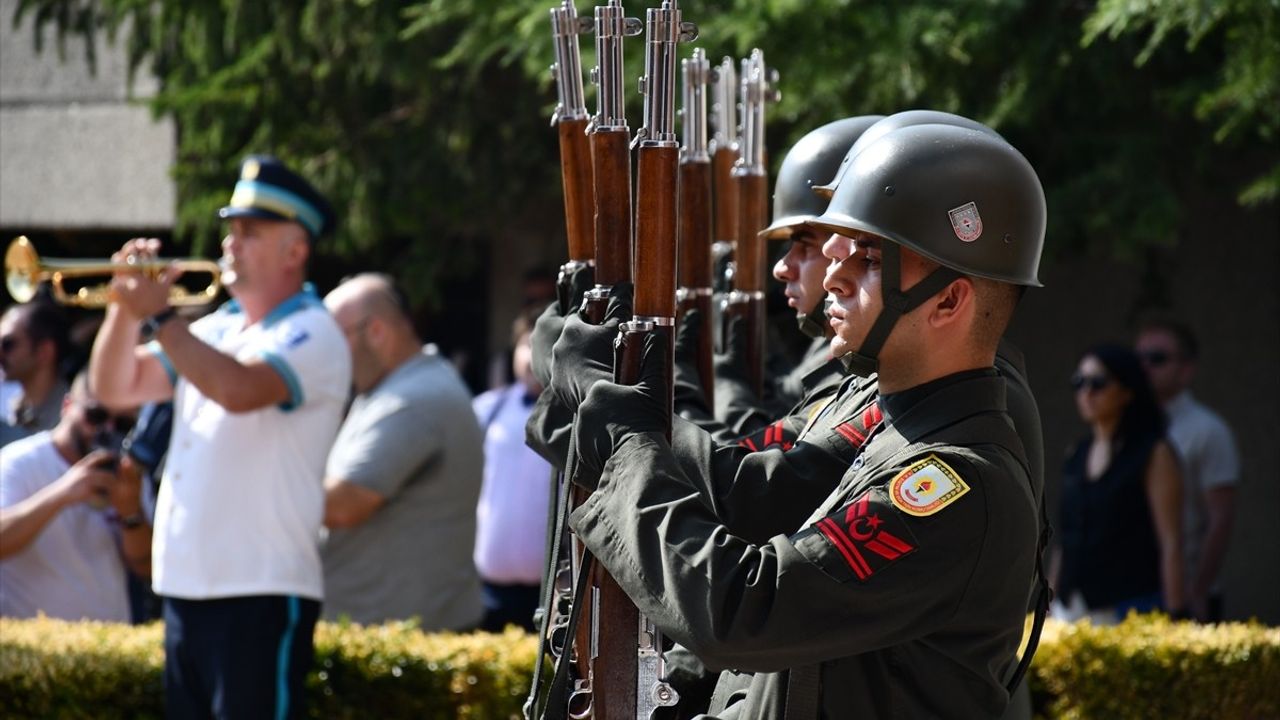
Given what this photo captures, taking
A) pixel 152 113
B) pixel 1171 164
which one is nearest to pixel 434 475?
pixel 1171 164

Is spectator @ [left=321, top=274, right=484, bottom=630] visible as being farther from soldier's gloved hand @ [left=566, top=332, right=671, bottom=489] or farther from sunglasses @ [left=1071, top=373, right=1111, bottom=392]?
soldier's gloved hand @ [left=566, top=332, right=671, bottom=489]

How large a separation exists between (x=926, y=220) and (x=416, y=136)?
6158 mm

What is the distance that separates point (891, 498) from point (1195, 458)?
17.3 ft

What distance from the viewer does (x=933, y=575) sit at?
89.7 inches

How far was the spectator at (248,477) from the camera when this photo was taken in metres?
4.57

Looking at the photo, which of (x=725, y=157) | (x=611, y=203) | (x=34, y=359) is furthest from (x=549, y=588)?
(x=34, y=359)

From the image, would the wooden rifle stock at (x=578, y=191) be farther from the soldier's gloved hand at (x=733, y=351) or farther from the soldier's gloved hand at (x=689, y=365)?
the soldier's gloved hand at (x=733, y=351)

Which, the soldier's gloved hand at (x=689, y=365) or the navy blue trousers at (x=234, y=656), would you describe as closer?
the soldier's gloved hand at (x=689, y=365)

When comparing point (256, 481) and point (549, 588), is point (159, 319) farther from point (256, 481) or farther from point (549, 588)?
point (549, 588)

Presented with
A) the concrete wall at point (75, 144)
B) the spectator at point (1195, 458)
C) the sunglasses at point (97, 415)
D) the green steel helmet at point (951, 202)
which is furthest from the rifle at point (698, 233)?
the concrete wall at point (75, 144)

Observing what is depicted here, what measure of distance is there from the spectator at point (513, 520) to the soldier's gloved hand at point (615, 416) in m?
4.21

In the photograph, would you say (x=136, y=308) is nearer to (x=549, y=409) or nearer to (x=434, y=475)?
(x=434, y=475)

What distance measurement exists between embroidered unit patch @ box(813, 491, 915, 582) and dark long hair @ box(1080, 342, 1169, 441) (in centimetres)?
449

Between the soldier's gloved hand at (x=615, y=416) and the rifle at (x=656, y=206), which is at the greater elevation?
the rifle at (x=656, y=206)
